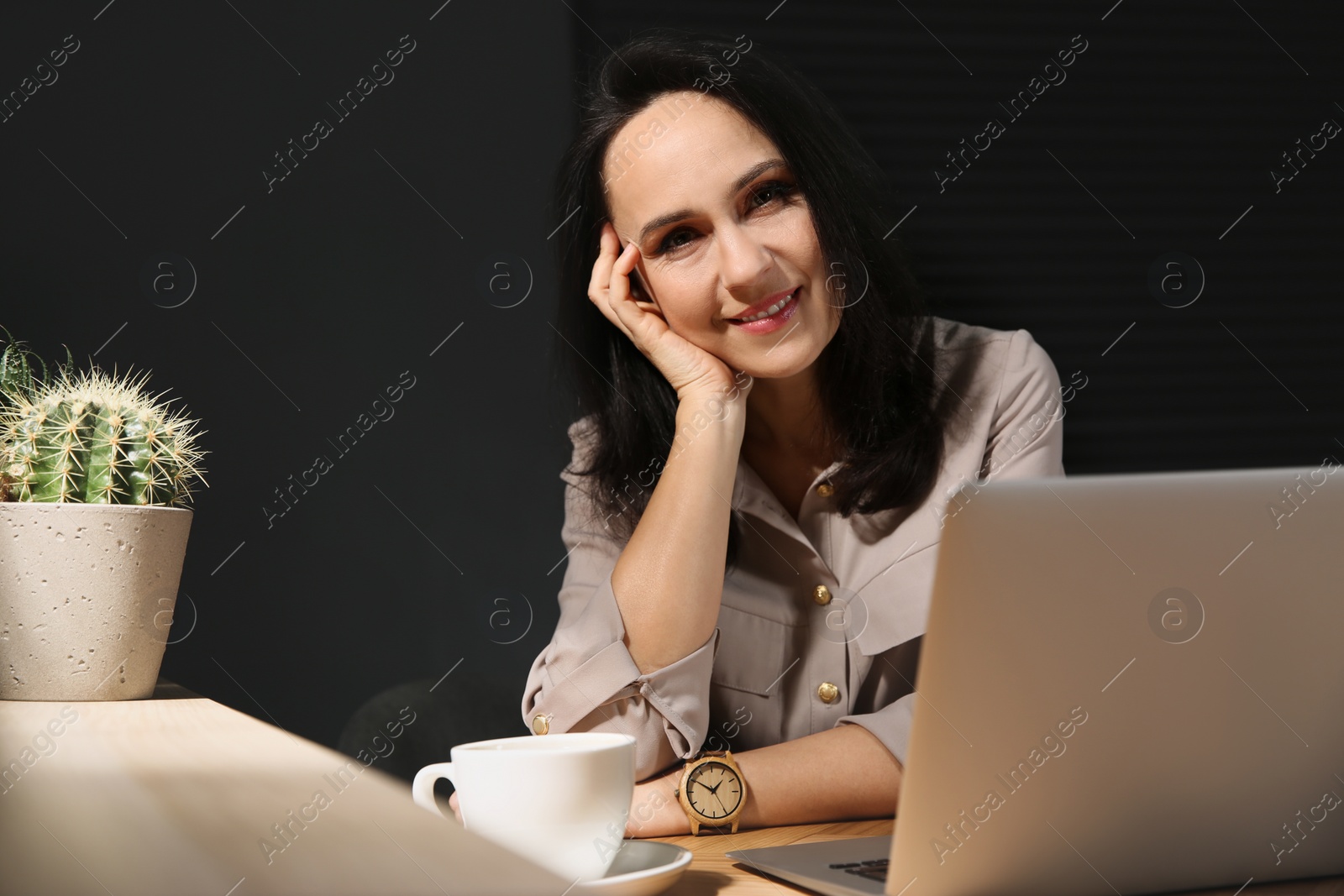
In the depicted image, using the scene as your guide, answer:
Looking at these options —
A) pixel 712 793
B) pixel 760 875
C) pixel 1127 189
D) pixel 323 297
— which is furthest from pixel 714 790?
pixel 1127 189

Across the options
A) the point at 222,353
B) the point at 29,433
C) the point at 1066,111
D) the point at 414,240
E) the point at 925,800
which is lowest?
the point at 925,800

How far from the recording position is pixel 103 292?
229 centimetres

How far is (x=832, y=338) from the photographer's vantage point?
5.38ft

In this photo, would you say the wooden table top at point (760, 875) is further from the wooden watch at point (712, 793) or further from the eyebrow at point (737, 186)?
the eyebrow at point (737, 186)

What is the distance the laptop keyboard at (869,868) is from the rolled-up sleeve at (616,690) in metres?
0.54

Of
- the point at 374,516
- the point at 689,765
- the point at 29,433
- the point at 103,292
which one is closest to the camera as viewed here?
the point at 689,765

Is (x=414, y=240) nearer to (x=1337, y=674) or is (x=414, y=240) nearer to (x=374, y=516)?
(x=374, y=516)

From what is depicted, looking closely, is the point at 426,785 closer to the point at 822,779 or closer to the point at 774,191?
the point at 822,779

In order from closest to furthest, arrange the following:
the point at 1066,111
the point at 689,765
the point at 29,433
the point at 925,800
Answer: the point at 925,800 < the point at 689,765 < the point at 29,433 < the point at 1066,111

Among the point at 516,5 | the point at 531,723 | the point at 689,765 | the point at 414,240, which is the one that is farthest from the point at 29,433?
the point at 516,5

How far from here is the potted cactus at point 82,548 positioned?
3.71ft

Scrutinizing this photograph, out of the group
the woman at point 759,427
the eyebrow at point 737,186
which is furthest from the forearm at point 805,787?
the eyebrow at point 737,186

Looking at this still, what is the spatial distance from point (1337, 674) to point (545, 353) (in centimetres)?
226

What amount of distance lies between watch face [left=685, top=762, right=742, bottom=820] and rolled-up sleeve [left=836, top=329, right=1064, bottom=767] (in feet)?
1.56
